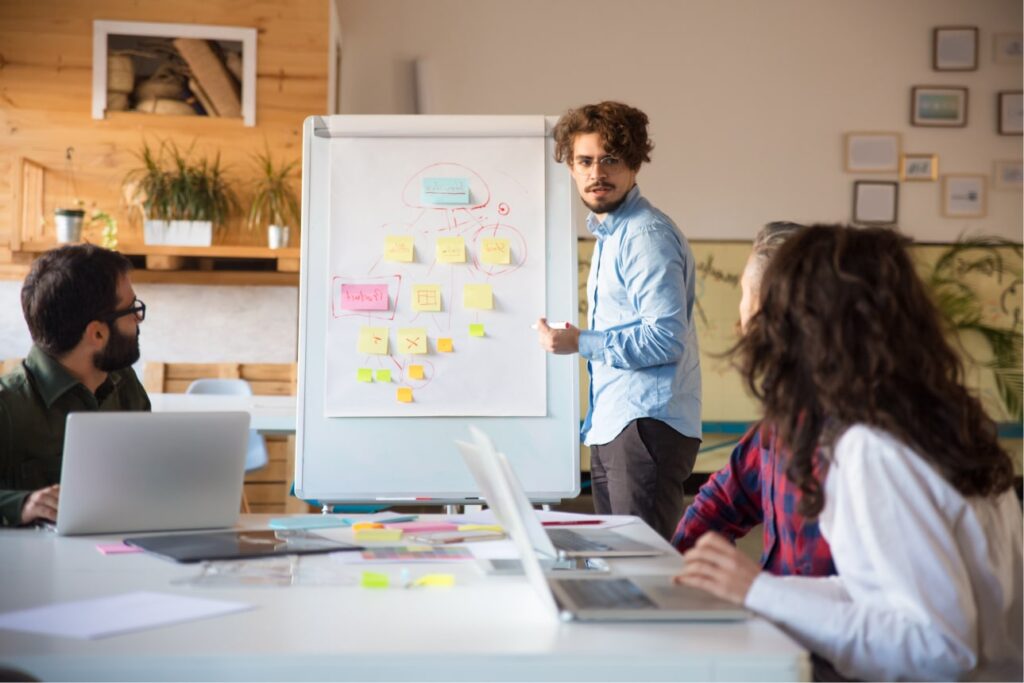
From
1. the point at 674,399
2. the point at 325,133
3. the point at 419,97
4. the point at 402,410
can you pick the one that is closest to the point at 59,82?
the point at 419,97

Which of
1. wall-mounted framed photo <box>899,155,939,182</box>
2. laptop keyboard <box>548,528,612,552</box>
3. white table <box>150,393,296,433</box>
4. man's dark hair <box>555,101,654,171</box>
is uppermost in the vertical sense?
wall-mounted framed photo <box>899,155,939,182</box>

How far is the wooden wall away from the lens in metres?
5.35

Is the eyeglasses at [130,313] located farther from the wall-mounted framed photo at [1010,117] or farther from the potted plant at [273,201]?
the wall-mounted framed photo at [1010,117]

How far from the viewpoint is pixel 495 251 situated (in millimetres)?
2814

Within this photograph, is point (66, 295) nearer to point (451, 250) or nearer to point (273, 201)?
point (451, 250)

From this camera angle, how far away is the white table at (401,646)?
43.4 inches

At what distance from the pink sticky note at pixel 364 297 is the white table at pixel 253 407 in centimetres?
88

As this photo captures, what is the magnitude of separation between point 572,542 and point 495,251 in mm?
1181

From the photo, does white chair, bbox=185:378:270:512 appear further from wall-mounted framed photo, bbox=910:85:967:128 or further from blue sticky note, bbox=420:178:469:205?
wall-mounted framed photo, bbox=910:85:967:128

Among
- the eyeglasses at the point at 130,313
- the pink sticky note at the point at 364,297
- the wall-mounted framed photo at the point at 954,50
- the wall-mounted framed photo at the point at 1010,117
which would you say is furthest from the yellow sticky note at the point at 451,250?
the wall-mounted framed photo at the point at 1010,117

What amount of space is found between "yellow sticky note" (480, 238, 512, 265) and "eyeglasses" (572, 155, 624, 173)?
29cm

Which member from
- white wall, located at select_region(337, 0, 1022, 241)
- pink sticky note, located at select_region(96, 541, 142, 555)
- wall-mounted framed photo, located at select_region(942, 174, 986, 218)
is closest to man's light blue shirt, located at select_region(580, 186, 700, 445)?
pink sticky note, located at select_region(96, 541, 142, 555)

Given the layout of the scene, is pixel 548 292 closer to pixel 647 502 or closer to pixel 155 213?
pixel 647 502

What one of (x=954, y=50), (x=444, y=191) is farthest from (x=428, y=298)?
(x=954, y=50)
